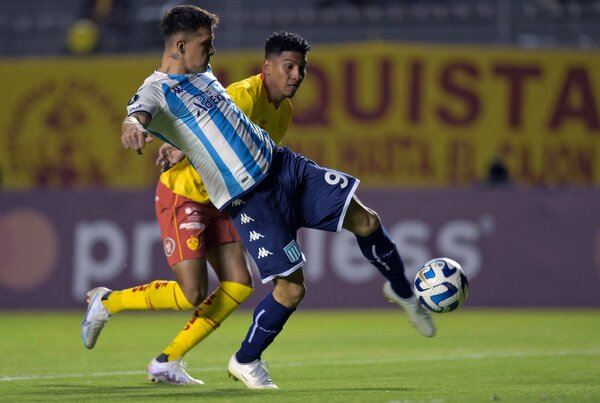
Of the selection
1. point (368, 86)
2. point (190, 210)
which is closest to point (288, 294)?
point (190, 210)

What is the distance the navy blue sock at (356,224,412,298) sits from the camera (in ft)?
24.4

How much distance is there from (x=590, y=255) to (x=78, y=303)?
6.03 metres

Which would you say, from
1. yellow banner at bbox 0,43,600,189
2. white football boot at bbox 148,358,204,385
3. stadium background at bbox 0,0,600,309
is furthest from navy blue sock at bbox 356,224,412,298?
yellow banner at bbox 0,43,600,189

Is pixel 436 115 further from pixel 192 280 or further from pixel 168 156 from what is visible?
pixel 168 156

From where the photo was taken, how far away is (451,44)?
1681cm

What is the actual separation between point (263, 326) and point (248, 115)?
132 cm

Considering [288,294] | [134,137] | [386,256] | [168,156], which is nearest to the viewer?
[134,137]

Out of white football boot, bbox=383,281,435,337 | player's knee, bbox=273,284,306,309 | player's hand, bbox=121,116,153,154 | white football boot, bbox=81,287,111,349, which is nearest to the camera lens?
player's hand, bbox=121,116,153,154

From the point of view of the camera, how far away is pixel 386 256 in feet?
24.9

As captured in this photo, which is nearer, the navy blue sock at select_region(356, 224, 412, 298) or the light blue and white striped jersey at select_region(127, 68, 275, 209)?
the light blue and white striped jersey at select_region(127, 68, 275, 209)

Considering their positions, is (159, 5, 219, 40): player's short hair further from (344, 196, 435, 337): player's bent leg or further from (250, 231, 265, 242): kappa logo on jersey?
(344, 196, 435, 337): player's bent leg

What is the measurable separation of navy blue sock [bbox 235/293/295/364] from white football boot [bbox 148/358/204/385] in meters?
0.53

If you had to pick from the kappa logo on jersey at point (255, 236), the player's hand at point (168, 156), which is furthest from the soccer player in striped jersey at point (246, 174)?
the player's hand at point (168, 156)

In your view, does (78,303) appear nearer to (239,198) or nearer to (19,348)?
(19,348)
